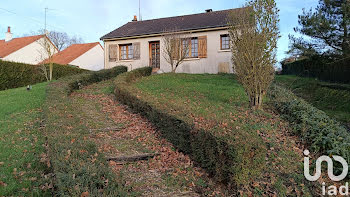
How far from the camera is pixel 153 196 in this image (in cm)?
383

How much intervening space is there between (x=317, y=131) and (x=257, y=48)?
290 centimetres

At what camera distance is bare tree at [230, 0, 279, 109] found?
23.6ft

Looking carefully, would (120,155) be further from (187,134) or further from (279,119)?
(279,119)

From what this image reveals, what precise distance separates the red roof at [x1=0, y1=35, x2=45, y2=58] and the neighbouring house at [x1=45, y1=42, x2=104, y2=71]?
3.22 metres

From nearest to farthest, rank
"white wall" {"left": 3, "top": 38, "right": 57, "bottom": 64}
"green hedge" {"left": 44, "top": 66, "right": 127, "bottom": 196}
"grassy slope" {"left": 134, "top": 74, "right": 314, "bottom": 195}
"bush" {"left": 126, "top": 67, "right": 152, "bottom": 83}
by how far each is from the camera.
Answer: "green hedge" {"left": 44, "top": 66, "right": 127, "bottom": 196} → "grassy slope" {"left": 134, "top": 74, "right": 314, "bottom": 195} → "bush" {"left": 126, "top": 67, "right": 152, "bottom": 83} → "white wall" {"left": 3, "top": 38, "right": 57, "bottom": 64}

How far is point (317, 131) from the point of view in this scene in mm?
5402

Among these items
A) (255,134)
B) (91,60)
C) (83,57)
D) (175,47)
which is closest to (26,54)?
(83,57)

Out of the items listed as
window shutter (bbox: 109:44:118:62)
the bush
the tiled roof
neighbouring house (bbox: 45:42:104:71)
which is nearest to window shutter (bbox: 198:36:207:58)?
the tiled roof

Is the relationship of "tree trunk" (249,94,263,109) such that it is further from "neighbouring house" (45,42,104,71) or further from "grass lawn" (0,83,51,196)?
"neighbouring house" (45,42,104,71)

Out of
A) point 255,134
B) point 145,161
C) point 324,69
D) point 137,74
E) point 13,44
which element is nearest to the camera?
point 255,134

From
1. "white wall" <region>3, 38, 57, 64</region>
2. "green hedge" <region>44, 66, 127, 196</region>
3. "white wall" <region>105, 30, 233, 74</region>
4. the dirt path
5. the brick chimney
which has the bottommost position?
the dirt path

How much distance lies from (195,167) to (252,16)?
16.3 ft

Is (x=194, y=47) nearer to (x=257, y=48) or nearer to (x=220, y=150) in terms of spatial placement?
(x=257, y=48)

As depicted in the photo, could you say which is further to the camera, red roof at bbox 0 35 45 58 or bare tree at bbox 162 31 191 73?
red roof at bbox 0 35 45 58
